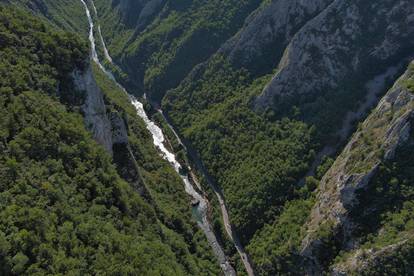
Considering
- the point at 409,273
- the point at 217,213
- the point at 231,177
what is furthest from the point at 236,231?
the point at 409,273

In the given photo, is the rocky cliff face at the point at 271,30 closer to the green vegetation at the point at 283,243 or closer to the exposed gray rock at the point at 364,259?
the green vegetation at the point at 283,243

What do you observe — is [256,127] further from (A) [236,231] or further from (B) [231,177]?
(A) [236,231]

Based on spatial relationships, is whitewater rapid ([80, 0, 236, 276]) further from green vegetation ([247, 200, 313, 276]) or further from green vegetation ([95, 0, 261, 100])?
green vegetation ([95, 0, 261, 100])

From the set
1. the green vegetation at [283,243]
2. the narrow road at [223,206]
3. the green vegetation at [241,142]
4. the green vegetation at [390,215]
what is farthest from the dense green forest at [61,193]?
the green vegetation at [390,215]

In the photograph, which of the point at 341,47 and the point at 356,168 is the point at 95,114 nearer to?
the point at 356,168

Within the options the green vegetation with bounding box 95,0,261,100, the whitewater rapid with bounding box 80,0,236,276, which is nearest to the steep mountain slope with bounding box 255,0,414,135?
the whitewater rapid with bounding box 80,0,236,276

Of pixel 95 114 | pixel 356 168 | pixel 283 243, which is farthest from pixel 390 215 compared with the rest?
pixel 95 114
